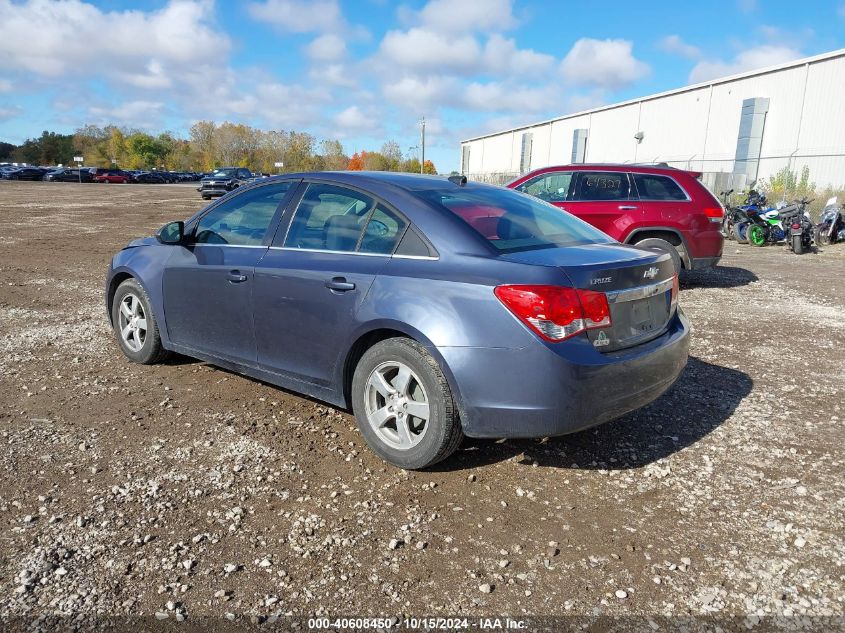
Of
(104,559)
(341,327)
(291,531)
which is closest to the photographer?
(104,559)

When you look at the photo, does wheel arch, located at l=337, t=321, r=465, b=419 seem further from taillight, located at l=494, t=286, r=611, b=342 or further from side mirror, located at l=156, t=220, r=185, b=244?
side mirror, located at l=156, t=220, r=185, b=244

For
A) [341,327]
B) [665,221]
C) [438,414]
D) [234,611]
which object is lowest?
[234,611]

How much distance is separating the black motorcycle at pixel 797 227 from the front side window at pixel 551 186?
8324mm

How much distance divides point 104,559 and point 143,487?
0.63m

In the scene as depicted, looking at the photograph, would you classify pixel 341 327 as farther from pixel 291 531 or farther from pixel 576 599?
pixel 576 599

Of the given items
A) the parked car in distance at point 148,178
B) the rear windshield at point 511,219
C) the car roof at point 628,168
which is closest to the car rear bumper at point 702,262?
the car roof at point 628,168

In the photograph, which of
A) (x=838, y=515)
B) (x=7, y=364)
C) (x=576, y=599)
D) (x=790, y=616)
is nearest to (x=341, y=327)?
(x=576, y=599)

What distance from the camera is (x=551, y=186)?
940cm

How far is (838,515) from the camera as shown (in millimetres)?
3146

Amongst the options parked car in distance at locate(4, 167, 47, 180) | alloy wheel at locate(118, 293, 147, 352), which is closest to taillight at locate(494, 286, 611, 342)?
alloy wheel at locate(118, 293, 147, 352)

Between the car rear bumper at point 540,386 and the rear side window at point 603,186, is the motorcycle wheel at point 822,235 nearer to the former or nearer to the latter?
the rear side window at point 603,186

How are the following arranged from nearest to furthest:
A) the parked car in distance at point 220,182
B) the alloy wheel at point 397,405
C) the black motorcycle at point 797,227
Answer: the alloy wheel at point 397,405
the black motorcycle at point 797,227
the parked car in distance at point 220,182

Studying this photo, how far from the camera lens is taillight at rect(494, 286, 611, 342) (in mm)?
3049

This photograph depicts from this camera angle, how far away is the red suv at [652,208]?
8773 millimetres
